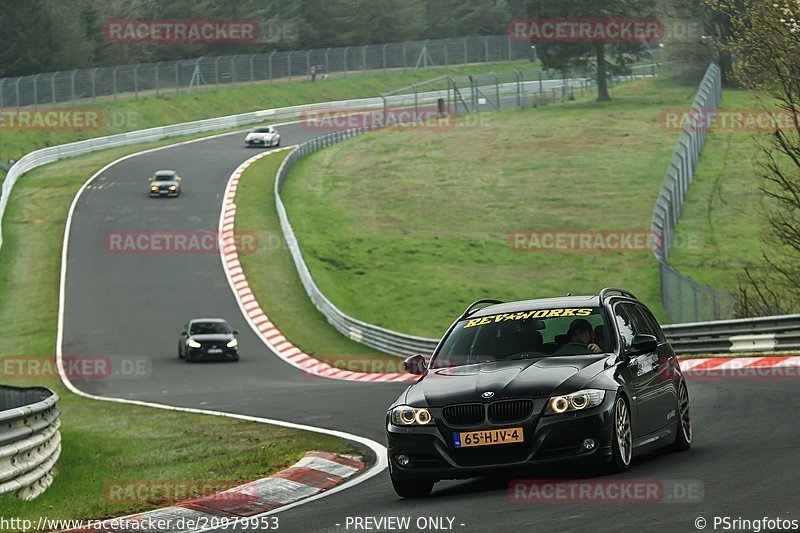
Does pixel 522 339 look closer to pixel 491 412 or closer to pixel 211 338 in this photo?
pixel 491 412

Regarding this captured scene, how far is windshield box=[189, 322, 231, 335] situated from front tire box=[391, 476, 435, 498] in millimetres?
25877

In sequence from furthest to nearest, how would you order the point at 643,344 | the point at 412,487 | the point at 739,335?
the point at 739,335 < the point at 643,344 < the point at 412,487

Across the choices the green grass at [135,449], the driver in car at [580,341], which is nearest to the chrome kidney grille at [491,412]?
the driver in car at [580,341]

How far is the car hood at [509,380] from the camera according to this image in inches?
386

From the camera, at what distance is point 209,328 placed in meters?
35.8

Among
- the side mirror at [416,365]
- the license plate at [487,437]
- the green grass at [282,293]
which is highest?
the side mirror at [416,365]

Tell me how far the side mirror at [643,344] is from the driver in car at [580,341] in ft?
0.97

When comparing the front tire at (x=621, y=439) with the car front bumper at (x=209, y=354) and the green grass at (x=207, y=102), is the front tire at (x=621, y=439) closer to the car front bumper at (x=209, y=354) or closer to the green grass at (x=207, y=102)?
the car front bumper at (x=209, y=354)

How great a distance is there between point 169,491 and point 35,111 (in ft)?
229

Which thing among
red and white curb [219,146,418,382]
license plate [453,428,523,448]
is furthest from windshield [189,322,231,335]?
license plate [453,428,523,448]

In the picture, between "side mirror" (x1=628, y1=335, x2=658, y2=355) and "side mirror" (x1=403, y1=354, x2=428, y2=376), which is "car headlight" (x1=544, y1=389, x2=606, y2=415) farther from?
"side mirror" (x1=403, y1=354, x2=428, y2=376)

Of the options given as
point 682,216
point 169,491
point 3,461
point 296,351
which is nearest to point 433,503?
point 169,491

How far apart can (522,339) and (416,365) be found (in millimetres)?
907

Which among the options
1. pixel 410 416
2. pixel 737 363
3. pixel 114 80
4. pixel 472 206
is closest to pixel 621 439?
pixel 410 416
